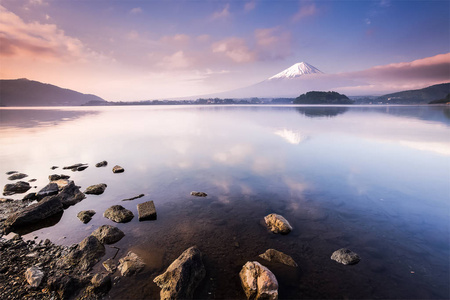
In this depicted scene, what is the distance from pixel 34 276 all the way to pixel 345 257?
1012 cm

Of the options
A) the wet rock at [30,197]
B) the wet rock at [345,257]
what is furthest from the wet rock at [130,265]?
the wet rock at [30,197]

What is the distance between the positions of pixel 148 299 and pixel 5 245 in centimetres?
659

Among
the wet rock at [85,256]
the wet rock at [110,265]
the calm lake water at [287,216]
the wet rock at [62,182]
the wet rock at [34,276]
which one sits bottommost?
the calm lake water at [287,216]

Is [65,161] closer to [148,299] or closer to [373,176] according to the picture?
[148,299]

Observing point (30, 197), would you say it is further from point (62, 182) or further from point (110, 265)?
point (110, 265)

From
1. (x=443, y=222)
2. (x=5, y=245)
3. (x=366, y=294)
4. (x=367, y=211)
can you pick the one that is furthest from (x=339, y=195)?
(x=5, y=245)

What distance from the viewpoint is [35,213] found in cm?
958

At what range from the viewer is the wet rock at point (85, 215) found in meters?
9.77

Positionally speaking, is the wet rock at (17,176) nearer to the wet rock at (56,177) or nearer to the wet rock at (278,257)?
the wet rock at (56,177)

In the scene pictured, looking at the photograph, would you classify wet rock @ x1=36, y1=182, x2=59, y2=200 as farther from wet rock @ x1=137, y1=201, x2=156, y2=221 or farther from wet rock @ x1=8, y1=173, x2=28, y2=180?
wet rock @ x1=137, y1=201, x2=156, y2=221

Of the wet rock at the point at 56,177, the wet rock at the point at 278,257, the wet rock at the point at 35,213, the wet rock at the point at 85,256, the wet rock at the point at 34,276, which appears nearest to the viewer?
the wet rock at the point at 34,276

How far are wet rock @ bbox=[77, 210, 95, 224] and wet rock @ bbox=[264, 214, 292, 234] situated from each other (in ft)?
28.0

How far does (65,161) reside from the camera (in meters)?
20.3

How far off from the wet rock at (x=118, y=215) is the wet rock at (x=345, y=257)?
29.4ft
